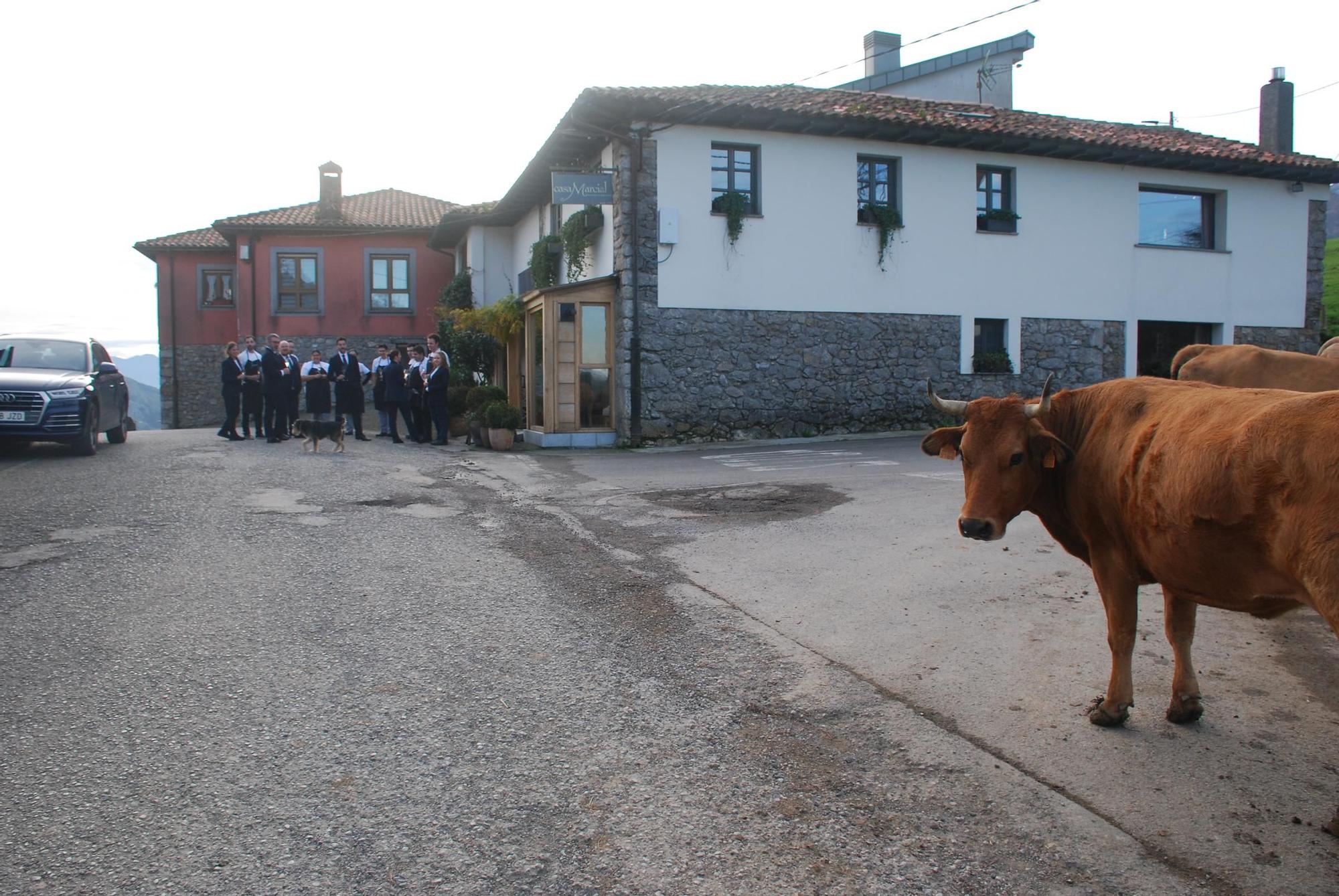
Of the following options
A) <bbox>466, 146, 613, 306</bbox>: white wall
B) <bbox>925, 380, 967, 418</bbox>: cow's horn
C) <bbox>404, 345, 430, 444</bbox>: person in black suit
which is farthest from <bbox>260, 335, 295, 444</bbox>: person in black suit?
<bbox>925, 380, 967, 418</bbox>: cow's horn

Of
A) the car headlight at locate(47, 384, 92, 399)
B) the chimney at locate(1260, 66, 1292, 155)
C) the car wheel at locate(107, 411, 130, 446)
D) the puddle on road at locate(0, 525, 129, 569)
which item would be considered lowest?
the puddle on road at locate(0, 525, 129, 569)

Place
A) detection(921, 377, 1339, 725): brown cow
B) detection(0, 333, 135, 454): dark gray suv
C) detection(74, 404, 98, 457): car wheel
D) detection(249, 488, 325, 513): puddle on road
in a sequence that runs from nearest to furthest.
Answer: detection(921, 377, 1339, 725): brown cow < detection(249, 488, 325, 513): puddle on road < detection(0, 333, 135, 454): dark gray suv < detection(74, 404, 98, 457): car wheel

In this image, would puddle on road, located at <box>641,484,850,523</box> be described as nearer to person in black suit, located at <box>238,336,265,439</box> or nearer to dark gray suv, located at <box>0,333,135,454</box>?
dark gray suv, located at <box>0,333,135,454</box>

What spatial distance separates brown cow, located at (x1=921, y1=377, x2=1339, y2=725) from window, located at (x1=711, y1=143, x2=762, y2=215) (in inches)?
515

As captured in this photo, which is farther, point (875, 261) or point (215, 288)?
point (215, 288)

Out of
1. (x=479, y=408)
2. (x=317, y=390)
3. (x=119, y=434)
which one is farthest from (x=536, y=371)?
(x=119, y=434)

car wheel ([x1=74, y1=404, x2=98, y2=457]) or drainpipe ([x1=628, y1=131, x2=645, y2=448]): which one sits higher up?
drainpipe ([x1=628, y1=131, x2=645, y2=448])

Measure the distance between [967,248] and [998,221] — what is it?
37.8 inches

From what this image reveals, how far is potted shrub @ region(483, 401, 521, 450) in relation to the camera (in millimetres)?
16016

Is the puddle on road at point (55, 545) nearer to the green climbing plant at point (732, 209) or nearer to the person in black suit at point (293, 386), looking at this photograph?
the person in black suit at point (293, 386)

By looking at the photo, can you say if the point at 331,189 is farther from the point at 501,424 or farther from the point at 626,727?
the point at 626,727

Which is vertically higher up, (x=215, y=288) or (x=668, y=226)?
(x=215, y=288)

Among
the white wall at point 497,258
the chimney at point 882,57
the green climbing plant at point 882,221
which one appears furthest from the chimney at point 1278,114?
the white wall at point 497,258

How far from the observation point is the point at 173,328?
3353 centimetres
